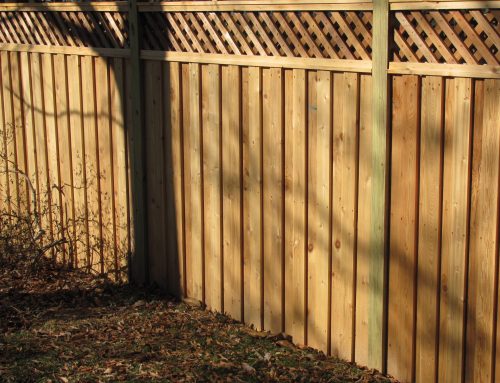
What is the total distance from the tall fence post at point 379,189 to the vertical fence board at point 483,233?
0.56 m

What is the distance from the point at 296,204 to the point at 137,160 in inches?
65.4

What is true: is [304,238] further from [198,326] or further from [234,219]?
[198,326]

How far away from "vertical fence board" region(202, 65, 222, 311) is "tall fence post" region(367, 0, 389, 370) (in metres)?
1.39

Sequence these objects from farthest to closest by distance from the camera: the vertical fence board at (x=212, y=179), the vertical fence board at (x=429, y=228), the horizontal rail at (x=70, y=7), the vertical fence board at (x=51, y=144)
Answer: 1. the vertical fence board at (x=51, y=144)
2. the horizontal rail at (x=70, y=7)
3. the vertical fence board at (x=212, y=179)
4. the vertical fence board at (x=429, y=228)

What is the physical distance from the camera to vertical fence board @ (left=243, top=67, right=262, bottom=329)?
5.52 metres

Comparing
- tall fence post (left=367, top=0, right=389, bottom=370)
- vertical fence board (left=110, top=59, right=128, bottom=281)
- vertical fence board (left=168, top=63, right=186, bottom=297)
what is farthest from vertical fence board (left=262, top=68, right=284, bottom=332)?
vertical fence board (left=110, top=59, right=128, bottom=281)

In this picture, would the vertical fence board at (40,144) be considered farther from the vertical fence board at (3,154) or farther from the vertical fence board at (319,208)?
the vertical fence board at (319,208)

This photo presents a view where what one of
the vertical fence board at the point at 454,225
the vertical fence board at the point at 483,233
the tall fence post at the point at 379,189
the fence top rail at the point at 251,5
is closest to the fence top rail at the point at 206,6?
the fence top rail at the point at 251,5

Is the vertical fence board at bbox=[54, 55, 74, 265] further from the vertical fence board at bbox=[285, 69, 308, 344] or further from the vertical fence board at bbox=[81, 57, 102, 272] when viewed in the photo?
the vertical fence board at bbox=[285, 69, 308, 344]

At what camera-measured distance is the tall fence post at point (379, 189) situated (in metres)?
4.65

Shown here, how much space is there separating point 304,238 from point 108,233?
2244 millimetres

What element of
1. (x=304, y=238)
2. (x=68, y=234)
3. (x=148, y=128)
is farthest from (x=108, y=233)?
(x=304, y=238)

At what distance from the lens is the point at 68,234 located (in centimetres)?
739

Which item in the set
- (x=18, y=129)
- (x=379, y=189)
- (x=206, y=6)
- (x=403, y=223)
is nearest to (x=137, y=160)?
(x=206, y=6)
